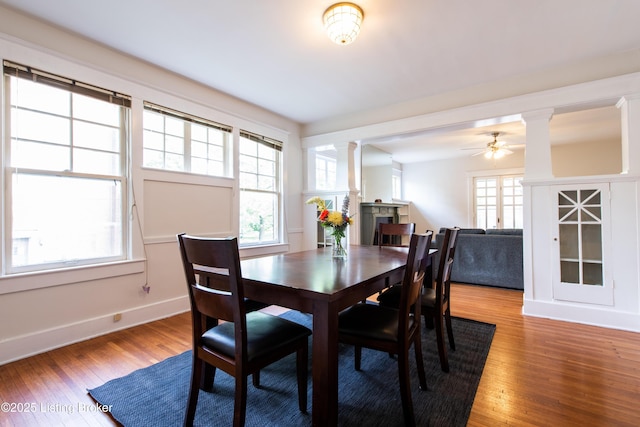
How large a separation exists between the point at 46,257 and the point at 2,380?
0.88 metres

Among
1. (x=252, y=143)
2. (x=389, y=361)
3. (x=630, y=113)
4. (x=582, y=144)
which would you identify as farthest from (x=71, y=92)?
(x=582, y=144)

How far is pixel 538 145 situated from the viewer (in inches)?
121

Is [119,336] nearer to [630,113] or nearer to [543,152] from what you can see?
[543,152]

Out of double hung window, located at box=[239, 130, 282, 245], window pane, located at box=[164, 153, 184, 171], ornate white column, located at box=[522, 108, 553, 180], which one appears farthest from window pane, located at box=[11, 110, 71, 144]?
ornate white column, located at box=[522, 108, 553, 180]

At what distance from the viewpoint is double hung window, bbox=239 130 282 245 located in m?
4.00

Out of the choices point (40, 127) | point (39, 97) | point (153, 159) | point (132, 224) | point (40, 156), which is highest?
point (39, 97)

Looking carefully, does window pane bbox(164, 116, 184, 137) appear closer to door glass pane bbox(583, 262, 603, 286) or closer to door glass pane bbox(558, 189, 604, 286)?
door glass pane bbox(558, 189, 604, 286)

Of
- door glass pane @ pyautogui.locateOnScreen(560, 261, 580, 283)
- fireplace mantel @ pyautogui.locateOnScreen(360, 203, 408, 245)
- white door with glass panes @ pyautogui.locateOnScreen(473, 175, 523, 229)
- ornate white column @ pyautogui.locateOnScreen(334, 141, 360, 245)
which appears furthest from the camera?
white door with glass panes @ pyautogui.locateOnScreen(473, 175, 523, 229)

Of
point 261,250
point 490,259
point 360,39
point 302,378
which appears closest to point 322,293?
point 302,378

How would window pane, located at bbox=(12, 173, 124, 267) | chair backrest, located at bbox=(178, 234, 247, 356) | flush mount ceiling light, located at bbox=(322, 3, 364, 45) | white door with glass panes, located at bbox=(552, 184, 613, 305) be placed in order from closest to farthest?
chair backrest, located at bbox=(178, 234, 247, 356) < flush mount ceiling light, located at bbox=(322, 3, 364, 45) < window pane, located at bbox=(12, 173, 124, 267) < white door with glass panes, located at bbox=(552, 184, 613, 305)

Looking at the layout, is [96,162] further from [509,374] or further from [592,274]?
[592,274]

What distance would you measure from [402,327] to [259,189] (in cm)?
315

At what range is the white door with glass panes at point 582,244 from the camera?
2795mm

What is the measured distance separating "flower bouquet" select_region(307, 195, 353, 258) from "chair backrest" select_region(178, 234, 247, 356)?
88 centimetres
